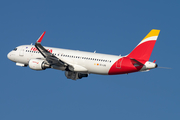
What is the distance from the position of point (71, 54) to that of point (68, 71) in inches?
136

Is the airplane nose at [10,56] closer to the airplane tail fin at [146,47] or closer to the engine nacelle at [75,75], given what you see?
the engine nacelle at [75,75]

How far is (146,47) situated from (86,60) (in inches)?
388

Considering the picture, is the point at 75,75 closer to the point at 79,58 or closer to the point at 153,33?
the point at 79,58

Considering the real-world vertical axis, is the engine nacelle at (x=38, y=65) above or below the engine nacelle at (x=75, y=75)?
above

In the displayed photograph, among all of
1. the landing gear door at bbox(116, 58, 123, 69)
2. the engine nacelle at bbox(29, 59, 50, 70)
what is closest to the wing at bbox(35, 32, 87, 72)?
the engine nacelle at bbox(29, 59, 50, 70)

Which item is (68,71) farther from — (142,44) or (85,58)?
(142,44)

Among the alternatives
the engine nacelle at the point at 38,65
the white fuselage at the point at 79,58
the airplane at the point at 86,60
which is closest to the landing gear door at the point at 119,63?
the airplane at the point at 86,60

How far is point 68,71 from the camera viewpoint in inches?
2495

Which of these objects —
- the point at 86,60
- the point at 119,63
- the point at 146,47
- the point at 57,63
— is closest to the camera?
the point at 146,47

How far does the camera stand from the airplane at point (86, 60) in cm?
5678

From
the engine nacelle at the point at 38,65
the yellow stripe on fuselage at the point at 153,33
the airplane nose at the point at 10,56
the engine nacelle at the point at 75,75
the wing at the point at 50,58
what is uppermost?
the yellow stripe on fuselage at the point at 153,33

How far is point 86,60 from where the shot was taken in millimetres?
60031

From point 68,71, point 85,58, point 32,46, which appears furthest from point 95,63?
point 32,46

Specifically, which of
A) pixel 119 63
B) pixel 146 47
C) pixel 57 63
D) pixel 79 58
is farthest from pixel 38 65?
pixel 146 47
